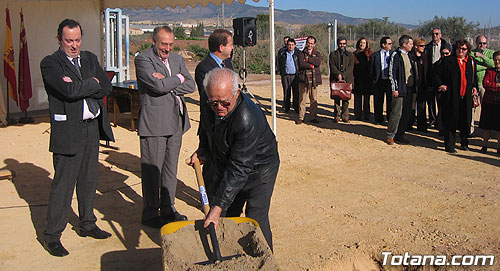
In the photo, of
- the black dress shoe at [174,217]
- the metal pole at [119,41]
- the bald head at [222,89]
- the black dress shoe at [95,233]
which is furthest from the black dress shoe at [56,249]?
the metal pole at [119,41]

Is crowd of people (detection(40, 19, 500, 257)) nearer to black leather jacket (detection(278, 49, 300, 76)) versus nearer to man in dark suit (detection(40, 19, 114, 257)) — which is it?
man in dark suit (detection(40, 19, 114, 257))

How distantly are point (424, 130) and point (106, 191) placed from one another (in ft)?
22.3

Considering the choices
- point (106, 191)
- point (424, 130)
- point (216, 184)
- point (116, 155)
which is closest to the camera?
point (216, 184)

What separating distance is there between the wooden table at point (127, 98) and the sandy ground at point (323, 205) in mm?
761

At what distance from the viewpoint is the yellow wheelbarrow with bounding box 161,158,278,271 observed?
10.0 ft

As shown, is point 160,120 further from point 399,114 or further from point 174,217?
point 399,114

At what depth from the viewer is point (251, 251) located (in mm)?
3385

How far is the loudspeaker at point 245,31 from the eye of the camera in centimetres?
1255

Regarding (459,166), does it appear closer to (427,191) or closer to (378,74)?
(427,191)

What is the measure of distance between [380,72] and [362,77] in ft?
2.98

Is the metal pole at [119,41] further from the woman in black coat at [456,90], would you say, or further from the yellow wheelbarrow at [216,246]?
the yellow wheelbarrow at [216,246]

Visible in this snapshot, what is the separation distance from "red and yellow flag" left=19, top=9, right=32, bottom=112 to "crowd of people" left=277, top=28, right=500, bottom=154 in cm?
574

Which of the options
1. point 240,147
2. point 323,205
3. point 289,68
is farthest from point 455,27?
point 240,147

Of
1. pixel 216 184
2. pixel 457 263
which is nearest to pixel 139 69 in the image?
pixel 216 184
